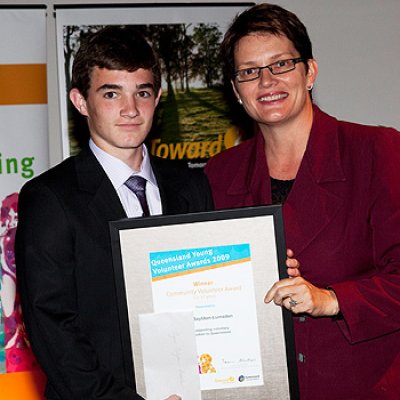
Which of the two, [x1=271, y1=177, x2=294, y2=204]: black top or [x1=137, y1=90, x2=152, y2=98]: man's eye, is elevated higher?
[x1=137, y1=90, x2=152, y2=98]: man's eye

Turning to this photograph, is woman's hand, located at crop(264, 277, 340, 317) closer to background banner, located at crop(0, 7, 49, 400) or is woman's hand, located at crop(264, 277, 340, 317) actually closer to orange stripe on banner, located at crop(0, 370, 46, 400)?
background banner, located at crop(0, 7, 49, 400)

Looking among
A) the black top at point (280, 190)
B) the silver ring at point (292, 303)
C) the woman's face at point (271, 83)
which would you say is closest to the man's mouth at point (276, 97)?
the woman's face at point (271, 83)

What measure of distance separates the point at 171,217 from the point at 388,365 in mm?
795

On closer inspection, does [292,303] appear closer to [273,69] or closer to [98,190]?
[98,190]

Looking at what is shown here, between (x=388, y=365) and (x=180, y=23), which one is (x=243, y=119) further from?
(x=388, y=365)

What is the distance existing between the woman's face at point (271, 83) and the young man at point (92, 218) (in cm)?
29

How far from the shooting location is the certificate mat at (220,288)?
2102mm

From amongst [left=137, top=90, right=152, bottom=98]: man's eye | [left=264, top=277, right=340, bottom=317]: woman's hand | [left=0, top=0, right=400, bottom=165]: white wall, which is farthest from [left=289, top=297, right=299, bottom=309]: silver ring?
[left=0, top=0, right=400, bottom=165]: white wall

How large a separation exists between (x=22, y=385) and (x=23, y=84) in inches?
65.5

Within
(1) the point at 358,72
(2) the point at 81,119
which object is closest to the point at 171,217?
(2) the point at 81,119

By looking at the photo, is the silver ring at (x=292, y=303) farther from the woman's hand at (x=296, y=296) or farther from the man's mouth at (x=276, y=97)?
the man's mouth at (x=276, y=97)

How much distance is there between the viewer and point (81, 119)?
448cm

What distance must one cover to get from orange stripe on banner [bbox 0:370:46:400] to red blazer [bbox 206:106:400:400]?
98.8 inches

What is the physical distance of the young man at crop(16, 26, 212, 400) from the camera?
79.9 inches
